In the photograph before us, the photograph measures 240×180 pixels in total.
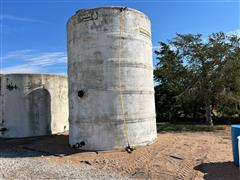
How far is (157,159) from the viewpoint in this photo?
862 cm

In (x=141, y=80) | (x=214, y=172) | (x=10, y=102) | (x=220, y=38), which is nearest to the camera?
(x=214, y=172)

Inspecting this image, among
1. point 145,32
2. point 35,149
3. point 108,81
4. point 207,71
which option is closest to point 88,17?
point 145,32

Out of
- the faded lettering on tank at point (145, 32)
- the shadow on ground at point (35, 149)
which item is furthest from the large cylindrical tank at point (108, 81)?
the shadow on ground at point (35, 149)

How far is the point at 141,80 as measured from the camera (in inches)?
429

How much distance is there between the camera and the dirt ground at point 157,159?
7316 millimetres

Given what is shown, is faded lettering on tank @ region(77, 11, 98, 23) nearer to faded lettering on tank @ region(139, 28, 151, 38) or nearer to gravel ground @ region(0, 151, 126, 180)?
faded lettering on tank @ region(139, 28, 151, 38)

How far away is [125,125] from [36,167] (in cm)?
340

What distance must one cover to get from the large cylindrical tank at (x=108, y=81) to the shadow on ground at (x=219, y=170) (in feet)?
10.7

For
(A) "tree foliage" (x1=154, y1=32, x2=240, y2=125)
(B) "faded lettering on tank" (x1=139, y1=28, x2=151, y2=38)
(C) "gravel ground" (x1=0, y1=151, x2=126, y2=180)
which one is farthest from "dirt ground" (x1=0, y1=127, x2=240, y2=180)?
(A) "tree foliage" (x1=154, y1=32, x2=240, y2=125)

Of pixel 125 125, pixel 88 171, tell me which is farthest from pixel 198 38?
pixel 88 171

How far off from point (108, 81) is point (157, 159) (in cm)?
331

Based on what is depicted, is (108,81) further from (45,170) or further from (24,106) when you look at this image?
(24,106)

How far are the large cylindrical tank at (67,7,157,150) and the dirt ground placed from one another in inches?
25.7

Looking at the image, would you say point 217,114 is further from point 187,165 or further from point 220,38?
point 187,165
